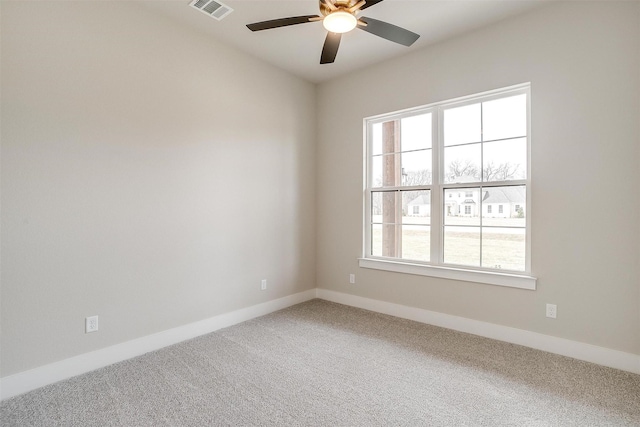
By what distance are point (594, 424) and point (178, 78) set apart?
400 centimetres

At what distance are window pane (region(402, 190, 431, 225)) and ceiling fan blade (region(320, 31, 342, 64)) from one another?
5.81 feet

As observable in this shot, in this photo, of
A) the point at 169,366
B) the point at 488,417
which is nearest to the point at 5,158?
the point at 169,366

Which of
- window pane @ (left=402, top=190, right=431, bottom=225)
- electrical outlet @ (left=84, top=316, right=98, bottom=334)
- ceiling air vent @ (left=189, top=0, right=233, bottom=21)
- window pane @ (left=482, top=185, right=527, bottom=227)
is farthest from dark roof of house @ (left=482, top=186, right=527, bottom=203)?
electrical outlet @ (left=84, top=316, right=98, bottom=334)

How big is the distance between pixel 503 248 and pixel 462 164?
0.92 meters

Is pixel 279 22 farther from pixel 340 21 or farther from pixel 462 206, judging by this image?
pixel 462 206

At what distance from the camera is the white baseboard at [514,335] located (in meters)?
2.48

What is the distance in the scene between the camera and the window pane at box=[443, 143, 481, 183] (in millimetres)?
3225

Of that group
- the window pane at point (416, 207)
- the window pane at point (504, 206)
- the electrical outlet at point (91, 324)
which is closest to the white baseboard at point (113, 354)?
the electrical outlet at point (91, 324)

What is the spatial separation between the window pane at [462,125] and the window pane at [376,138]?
81 cm

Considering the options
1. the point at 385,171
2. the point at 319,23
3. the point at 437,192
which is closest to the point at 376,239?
the point at 385,171

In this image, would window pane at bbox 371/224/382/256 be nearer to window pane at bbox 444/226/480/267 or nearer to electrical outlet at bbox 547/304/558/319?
window pane at bbox 444/226/480/267

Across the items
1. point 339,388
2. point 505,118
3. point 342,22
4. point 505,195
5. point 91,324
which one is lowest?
point 339,388

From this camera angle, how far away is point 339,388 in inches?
87.2

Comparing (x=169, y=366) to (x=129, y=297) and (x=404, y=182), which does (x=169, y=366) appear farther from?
(x=404, y=182)
